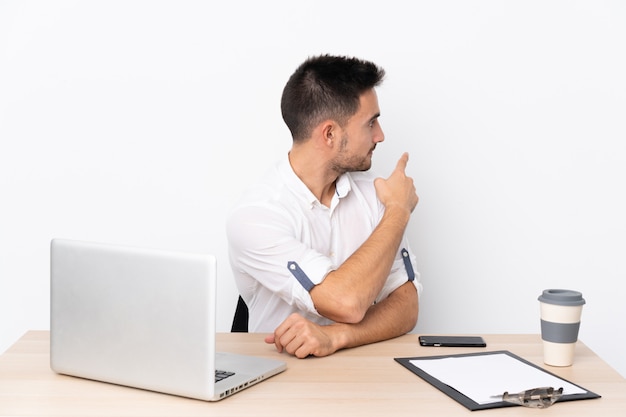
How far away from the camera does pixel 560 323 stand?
1.80 meters

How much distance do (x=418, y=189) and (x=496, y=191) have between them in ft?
1.00

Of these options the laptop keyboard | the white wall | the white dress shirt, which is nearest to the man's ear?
the white dress shirt

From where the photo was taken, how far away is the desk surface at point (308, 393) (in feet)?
4.93

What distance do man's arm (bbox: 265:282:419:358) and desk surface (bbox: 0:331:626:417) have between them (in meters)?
0.03

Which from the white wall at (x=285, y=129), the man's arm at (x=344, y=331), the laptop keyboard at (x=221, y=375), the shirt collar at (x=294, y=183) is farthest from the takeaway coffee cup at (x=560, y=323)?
the white wall at (x=285, y=129)

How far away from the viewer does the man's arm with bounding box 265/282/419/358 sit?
1.87 meters

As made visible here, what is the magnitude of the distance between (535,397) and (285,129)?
70.0 inches

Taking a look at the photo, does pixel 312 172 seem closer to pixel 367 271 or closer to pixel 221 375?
pixel 367 271

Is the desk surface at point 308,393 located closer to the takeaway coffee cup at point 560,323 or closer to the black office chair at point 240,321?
the takeaway coffee cup at point 560,323

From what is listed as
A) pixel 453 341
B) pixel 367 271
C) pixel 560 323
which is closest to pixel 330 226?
pixel 367 271

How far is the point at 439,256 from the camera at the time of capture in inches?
126

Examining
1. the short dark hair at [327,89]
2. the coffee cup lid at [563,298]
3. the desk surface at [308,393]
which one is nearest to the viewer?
the desk surface at [308,393]

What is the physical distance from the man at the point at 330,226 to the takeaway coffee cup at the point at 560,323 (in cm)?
43

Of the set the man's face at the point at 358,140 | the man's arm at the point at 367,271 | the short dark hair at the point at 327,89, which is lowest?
the man's arm at the point at 367,271
